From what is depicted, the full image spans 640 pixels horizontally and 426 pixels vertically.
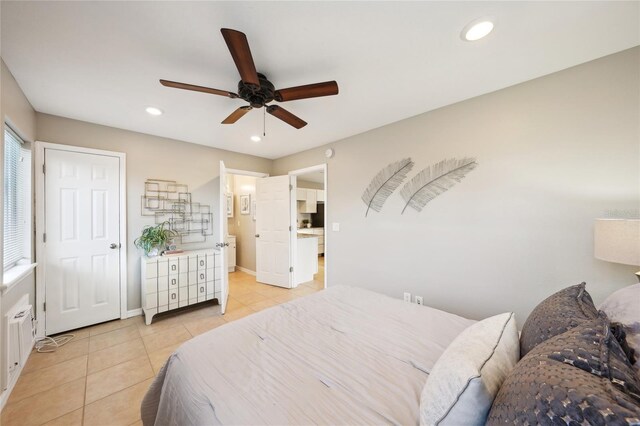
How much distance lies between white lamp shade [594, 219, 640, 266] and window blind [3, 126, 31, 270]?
439 cm

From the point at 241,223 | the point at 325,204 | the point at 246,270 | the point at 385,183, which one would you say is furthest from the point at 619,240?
the point at 241,223

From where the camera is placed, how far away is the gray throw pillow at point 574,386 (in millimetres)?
469

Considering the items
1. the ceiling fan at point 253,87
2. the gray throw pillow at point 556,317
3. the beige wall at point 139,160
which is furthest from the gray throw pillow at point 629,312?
the beige wall at point 139,160

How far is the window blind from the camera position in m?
1.99

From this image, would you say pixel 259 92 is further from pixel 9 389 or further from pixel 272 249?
pixel 272 249

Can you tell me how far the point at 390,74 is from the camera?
1898 mm

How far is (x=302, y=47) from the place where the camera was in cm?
158

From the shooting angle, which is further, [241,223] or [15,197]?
[241,223]

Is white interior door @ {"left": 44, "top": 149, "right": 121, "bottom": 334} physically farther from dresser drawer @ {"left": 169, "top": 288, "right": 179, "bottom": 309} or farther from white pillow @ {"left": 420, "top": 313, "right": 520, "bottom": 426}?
white pillow @ {"left": 420, "top": 313, "right": 520, "bottom": 426}

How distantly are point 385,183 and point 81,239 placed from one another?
3.72 meters

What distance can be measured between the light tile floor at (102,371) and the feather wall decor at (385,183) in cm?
219

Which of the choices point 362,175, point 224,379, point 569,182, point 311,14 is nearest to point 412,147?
point 362,175

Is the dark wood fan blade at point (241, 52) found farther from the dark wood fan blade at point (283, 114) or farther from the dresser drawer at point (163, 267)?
the dresser drawer at point (163, 267)

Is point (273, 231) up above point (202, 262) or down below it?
above
